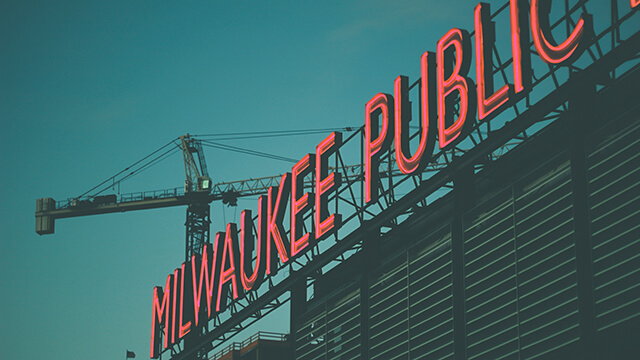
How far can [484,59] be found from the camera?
33.0 m

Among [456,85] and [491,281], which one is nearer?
[491,281]

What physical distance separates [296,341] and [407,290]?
33.8 ft

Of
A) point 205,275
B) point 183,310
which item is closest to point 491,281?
point 205,275

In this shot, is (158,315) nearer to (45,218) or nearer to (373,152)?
(373,152)

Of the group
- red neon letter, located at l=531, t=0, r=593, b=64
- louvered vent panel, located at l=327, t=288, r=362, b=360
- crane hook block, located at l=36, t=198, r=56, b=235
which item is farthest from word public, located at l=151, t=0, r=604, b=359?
crane hook block, located at l=36, t=198, r=56, b=235

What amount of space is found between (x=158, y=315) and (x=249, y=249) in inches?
491

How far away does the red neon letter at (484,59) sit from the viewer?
32.6 meters

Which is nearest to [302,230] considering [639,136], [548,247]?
[548,247]

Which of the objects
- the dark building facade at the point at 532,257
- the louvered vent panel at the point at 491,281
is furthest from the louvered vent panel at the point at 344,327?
the louvered vent panel at the point at 491,281

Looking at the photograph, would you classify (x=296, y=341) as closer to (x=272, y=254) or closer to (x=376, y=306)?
(x=272, y=254)

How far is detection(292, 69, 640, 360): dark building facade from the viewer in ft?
87.0

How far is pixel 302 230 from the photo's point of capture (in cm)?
4478

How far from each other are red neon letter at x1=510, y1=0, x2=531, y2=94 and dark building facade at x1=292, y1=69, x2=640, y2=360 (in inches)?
68.8

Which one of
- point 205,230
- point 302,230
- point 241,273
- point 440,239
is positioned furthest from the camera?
point 205,230
